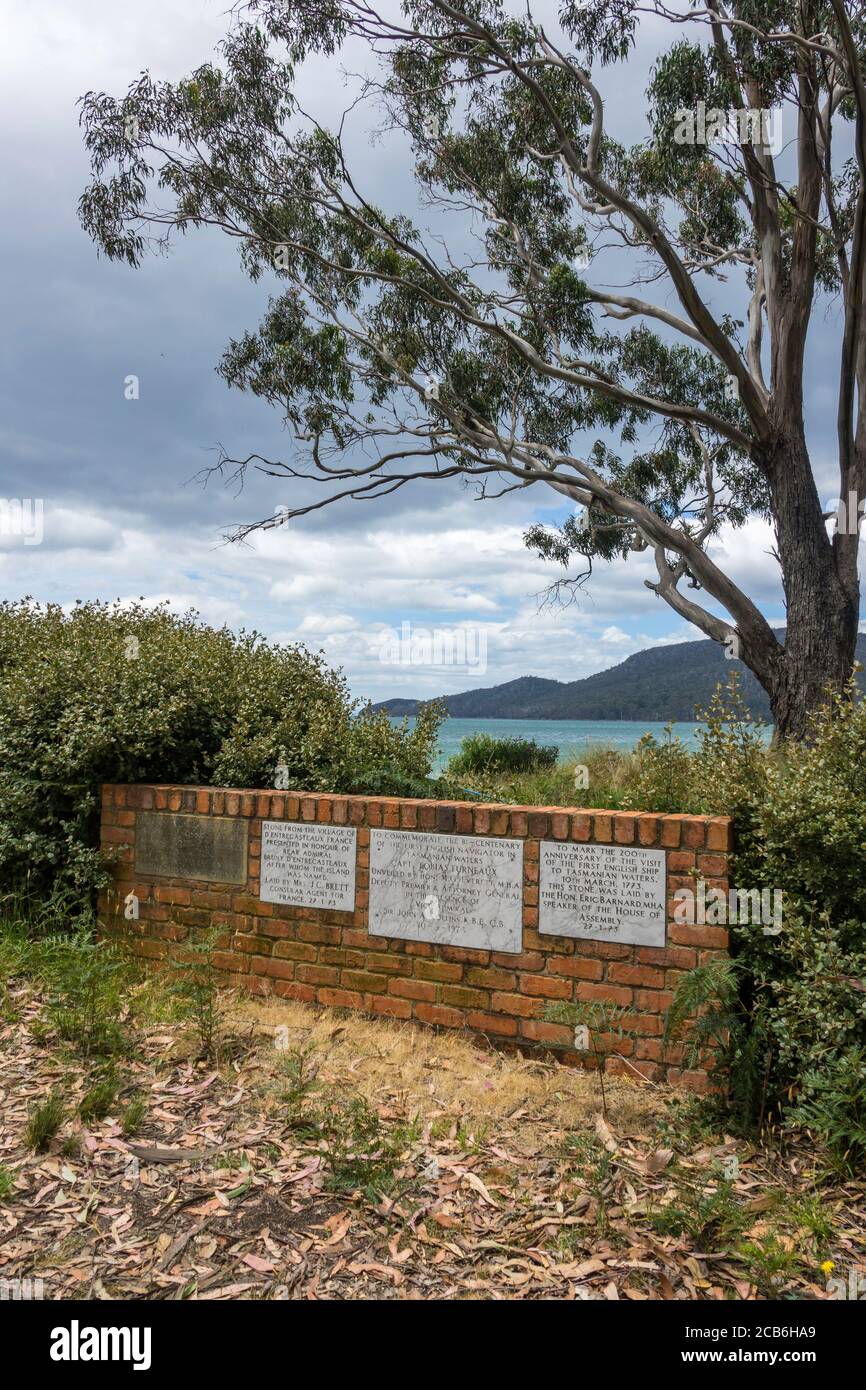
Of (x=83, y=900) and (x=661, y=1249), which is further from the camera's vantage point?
(x=83, y=900)

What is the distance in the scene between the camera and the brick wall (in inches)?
181

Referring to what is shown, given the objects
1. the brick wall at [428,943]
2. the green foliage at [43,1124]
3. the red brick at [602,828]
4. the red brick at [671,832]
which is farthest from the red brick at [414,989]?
the green foliage at [43,1124]

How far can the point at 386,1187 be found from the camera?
3.48m

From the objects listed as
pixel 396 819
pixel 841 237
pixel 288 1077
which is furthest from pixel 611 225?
pixel 288 1077

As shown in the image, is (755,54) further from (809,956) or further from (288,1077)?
(288,1077)

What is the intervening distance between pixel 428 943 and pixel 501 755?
35.5 feet

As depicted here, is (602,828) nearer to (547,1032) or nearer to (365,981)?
(547,1032)

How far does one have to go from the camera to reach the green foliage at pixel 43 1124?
3.85m

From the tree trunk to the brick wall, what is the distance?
24.9 feet

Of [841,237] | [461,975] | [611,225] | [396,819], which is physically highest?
[611,225]

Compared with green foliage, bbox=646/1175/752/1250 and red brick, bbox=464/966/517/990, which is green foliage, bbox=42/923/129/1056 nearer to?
red brick, bbox=464/966/517/990

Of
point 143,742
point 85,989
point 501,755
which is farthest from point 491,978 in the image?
point 501,755
